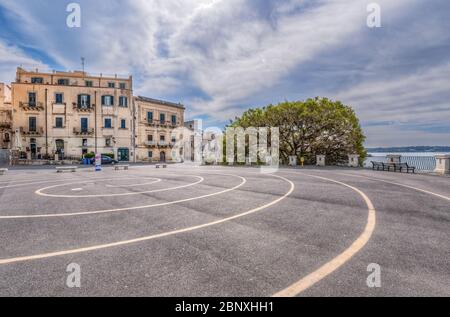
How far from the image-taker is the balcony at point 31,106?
3685 centimetres

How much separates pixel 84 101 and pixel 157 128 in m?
13.6

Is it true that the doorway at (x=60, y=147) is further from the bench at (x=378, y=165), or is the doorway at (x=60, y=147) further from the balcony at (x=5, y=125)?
the bench at (x=378, y=165)

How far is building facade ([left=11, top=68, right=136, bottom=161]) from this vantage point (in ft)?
121

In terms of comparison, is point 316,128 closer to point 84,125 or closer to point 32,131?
point 84,125

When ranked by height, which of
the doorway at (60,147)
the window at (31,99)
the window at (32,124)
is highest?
the window at (31,99)

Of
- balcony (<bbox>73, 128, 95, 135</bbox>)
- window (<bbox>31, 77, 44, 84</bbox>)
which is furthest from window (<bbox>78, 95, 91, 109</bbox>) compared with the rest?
window (<bbox>31, 77, 44, 84</bbox>)

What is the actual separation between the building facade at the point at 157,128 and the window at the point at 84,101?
26.2ft

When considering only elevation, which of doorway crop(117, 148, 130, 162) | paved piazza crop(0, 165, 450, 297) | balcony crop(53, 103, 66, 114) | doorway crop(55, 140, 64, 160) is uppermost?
balcony crop(53, 103, 66, 114)

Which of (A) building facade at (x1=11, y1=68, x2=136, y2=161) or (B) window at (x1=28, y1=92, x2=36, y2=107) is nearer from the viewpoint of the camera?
(A) building facade at (x1=11, y1=68, x2=136, y2=161)

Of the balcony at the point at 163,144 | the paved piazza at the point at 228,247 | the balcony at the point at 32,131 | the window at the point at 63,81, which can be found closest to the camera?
the paved piazza at the point at 228,247

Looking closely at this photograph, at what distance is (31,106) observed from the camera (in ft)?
122

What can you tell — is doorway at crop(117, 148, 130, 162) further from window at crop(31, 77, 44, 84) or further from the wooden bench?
the wooden bench

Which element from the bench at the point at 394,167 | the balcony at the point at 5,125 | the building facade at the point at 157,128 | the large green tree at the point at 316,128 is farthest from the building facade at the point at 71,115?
the bench at the point at 394,167
